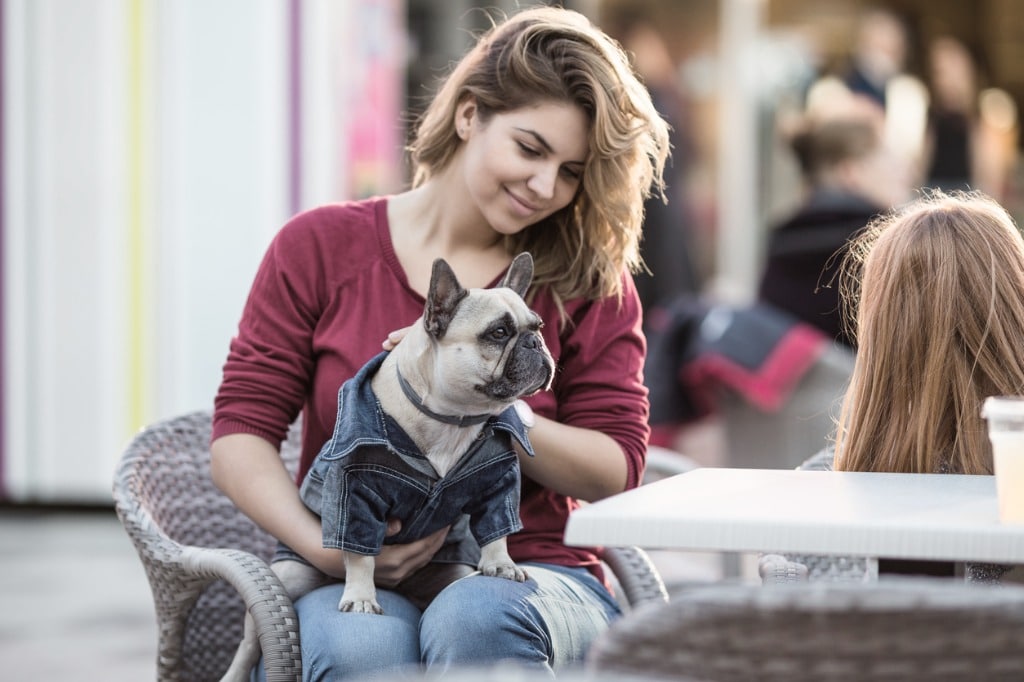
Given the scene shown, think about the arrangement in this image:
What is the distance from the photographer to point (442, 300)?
6.68 feet

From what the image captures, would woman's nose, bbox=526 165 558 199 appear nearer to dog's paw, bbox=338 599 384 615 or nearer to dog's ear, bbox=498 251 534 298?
dog's ear, bbox=498 251 534 298

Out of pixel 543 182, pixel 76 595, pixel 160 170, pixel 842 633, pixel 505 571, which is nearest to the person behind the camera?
pixel 842 633

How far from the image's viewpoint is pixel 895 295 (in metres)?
2.04

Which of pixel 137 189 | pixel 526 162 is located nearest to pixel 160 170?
pixel 137 189

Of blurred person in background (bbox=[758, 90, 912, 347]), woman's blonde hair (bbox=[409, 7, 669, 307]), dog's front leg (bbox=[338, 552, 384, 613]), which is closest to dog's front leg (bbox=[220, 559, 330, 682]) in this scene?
dog's front leg (bbox=[338, 552, 384, 613])

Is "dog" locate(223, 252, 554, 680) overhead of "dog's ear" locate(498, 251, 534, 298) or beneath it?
beneath

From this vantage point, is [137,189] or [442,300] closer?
[442,300]

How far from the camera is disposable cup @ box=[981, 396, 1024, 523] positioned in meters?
1.55

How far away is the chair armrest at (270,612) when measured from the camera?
6.72 feet

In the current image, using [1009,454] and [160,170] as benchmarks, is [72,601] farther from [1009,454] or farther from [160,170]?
[1009,454]

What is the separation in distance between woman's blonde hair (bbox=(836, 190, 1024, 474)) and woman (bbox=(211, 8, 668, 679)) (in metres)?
0.48

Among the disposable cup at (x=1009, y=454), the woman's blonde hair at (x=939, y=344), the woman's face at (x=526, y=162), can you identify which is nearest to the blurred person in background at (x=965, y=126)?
the woman's face at (x=526, y=162)

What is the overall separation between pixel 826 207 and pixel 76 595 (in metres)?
3.11

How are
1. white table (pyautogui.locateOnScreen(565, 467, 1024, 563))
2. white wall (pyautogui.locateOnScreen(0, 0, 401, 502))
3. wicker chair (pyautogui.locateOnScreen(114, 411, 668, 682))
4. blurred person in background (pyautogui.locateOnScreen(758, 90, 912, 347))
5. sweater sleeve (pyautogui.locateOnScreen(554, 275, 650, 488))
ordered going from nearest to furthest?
white table (pyautogui.locateOnScreen(565, 467, 1024, 563)) → wicker chair (pyautogui.locateOnScreen(114, 411, 668, 682)) → sweater sleeve (pyautogui.locateOnScreen(554, 275, 650, 488)) → blurred person in background (pyautogui.locateOnScreen(758, 90, 912, 347)) → white wall (pyautogui.locateOnScreen(0, 0, 401, 502))
